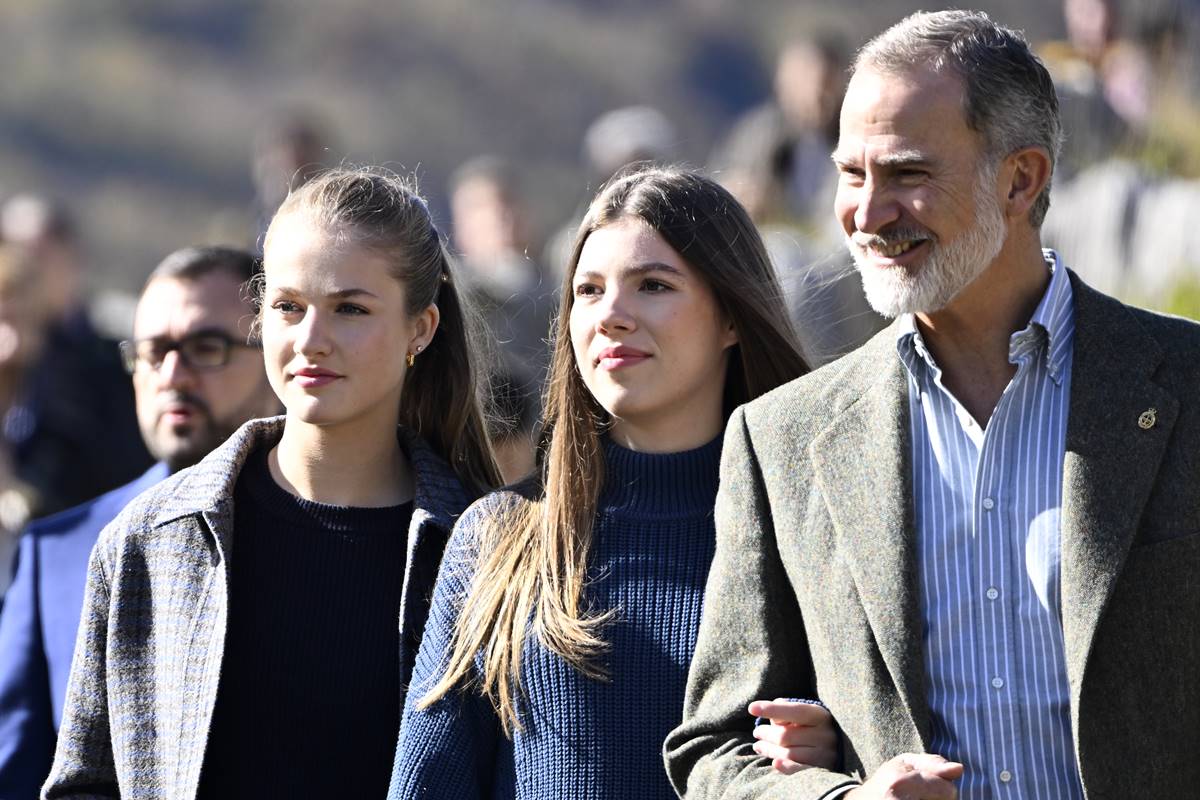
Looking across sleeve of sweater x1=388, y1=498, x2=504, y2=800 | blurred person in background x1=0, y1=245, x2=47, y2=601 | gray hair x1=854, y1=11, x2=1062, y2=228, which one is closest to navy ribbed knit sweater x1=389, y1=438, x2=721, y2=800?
sleeve of sweater x1=388, y1=498, x2=504, y2=800

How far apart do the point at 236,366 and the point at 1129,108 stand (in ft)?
14.3

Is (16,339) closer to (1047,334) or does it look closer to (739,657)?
(739,657)

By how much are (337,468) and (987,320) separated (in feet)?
4.83

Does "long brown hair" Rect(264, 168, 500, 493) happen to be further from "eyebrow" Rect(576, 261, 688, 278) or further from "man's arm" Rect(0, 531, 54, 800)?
"man's arm" Rect(0, 531, 54, 800)

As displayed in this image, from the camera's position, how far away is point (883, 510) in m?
2.95

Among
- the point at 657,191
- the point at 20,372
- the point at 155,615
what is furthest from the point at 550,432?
the point at 20,372

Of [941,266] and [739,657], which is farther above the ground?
[941,266]

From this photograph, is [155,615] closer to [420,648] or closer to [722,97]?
[420,648]

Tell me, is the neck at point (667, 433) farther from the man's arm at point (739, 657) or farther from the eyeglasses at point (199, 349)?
the eyeglasses at point (199, 349)

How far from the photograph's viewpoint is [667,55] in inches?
776

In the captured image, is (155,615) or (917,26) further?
(155,615)

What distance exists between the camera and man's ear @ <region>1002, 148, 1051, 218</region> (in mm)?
3082

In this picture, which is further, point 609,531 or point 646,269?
point 646,269

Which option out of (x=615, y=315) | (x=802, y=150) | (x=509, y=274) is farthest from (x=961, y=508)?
(x=802, y=150)
